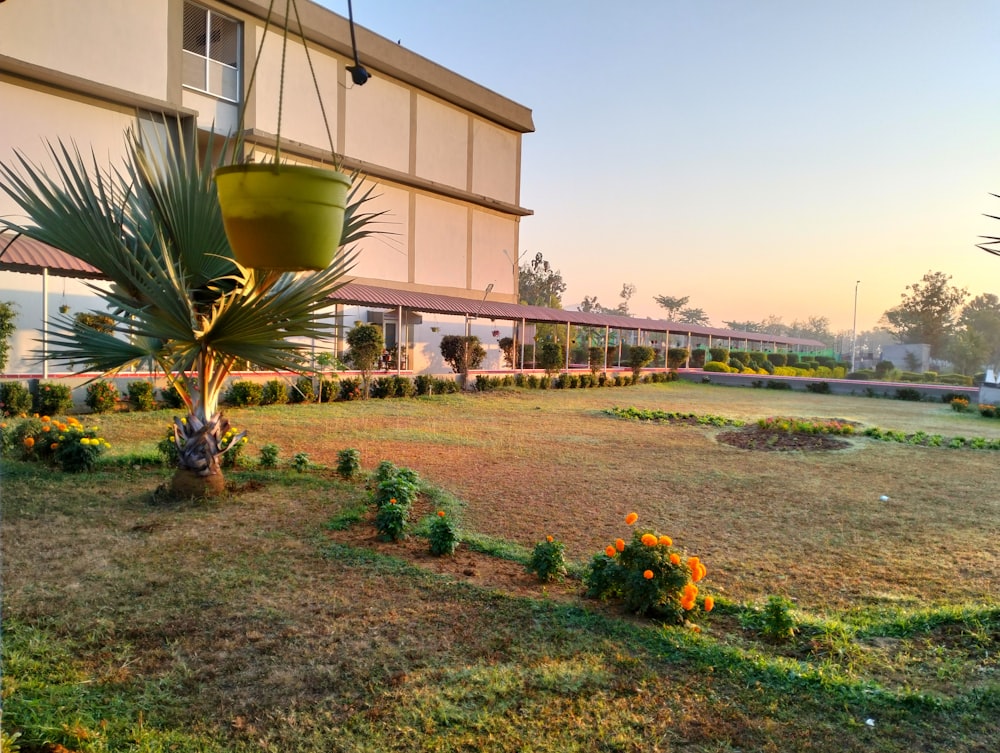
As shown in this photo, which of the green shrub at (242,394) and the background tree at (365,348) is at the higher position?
the background tree at (365,348)

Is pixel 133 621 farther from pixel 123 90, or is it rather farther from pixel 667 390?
pixel 667 390

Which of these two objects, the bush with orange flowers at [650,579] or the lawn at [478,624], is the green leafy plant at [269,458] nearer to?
the lawn at [478,624]

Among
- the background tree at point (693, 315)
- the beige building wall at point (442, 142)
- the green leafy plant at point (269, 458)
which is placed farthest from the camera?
the background tree at point (693, 315)

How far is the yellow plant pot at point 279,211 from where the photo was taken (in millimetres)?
1672

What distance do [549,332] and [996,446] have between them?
26605mm

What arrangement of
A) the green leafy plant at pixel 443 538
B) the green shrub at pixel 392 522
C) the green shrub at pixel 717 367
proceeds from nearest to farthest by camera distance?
the green leafy plant at pixel 443 538
the green shrub at pixel 392 522
the green shrub at pixel 717 367

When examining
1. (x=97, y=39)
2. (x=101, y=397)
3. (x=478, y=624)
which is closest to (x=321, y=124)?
(x=97, y=39)

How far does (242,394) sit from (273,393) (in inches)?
33.0

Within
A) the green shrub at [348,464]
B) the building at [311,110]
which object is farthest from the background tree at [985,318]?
the green shrub at [348,464]

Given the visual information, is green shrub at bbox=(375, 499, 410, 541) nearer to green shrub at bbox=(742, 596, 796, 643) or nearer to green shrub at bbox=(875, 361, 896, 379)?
green shrub at bbox=(742, 596, 796, 643)

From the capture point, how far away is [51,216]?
4.34m

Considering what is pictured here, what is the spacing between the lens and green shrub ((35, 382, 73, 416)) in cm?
1159

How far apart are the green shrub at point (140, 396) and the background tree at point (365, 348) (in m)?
4.99

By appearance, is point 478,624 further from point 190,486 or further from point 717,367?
point 717,367
